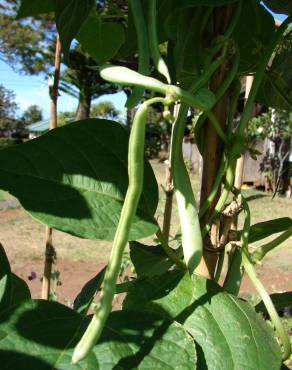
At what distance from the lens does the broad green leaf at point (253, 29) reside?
0.44 m

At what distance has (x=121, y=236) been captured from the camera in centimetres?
23

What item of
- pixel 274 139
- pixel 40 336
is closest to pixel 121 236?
pixel 40 336

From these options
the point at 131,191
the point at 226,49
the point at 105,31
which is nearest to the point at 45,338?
the point at 131,191

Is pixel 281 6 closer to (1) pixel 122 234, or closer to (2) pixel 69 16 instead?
(2) pixel 69 16

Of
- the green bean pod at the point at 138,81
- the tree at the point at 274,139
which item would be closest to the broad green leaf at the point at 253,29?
the green bean pod at the point at 138,81

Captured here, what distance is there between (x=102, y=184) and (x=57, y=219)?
4 centimetres

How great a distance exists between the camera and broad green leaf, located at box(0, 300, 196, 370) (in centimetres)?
28

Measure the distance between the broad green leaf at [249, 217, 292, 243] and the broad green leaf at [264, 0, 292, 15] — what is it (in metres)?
0.20

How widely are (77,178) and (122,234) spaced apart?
123mm

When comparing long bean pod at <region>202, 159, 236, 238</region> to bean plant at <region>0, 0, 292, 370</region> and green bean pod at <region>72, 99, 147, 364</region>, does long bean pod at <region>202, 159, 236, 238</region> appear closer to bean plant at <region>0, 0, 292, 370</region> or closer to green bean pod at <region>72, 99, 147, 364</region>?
bean plant at <region>0, 0, 292, 370</region>

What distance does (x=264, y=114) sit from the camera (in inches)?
236

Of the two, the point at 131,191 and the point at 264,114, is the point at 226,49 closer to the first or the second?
the point at 131,191

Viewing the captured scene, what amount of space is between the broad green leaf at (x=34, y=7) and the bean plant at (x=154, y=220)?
0.08 m

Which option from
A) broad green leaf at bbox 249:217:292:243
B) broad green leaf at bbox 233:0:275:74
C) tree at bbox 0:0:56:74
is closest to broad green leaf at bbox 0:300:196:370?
broad green leaf at bbox 249:217:292:243
